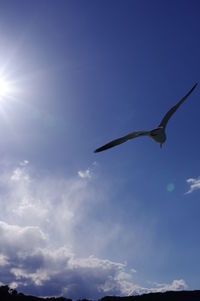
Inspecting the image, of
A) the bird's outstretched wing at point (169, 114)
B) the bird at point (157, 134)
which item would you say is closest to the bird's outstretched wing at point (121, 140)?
the bird at point (157, 134)

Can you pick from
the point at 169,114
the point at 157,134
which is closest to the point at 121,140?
the point at 157,134

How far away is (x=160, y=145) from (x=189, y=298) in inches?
1186

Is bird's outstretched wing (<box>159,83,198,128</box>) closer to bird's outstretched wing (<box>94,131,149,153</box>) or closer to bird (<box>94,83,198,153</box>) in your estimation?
bird (<box>94,83,198,153</box>)

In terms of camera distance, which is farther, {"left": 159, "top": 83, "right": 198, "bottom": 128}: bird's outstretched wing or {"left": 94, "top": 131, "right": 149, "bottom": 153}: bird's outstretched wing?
{"left": 159, "top": 83, "right": 198, "bottom": 128}: bird's outstretched wing

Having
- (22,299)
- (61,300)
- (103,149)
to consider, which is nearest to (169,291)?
(61,300)

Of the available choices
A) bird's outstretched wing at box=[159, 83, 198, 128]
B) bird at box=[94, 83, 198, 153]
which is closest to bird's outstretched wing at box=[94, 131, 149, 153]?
bird at box=[94, 83, 198, 153]

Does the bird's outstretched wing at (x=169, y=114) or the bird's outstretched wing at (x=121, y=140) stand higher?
the bird's outstretched wing at (x=169, y=114)

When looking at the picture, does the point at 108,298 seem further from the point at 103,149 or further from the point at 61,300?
the point at 103,149

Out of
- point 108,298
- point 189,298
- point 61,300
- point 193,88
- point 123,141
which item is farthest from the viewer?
point 61,300

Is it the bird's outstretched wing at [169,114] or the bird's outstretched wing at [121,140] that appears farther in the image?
the bird's outstretched wing at [169,114]

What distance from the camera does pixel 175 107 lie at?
17.8 metres

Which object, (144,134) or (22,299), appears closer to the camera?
(144,134)

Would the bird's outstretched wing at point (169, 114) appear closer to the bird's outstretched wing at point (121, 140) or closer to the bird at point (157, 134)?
the bird at point (157, 134)

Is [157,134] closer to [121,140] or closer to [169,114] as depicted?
[169,114]
